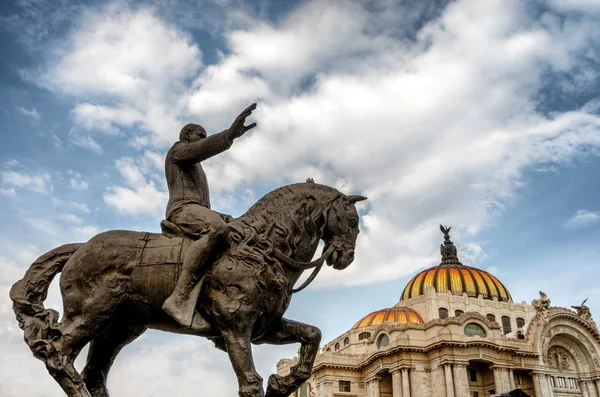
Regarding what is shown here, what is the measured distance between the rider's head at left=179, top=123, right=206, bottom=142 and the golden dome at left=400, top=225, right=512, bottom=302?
7060 cm

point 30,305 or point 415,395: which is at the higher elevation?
point 415,395

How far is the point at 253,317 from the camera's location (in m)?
5.85

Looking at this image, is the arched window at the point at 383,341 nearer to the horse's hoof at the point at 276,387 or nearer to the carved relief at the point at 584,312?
the carved relief at the point at 584,312

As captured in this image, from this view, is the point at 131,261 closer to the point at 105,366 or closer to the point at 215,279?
the point at 215,279

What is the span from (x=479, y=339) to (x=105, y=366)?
181 feet

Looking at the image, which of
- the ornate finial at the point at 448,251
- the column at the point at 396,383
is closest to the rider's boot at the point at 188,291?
the column at the point at 396,383

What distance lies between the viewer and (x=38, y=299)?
621 cm

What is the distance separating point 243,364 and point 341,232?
1.79m

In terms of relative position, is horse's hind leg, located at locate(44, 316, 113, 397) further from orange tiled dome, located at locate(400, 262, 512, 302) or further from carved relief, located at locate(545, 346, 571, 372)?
orange tiled dome, located at locate(400, 262, 512, 302)

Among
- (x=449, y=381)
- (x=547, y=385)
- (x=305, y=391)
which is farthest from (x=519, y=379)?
(x=305, y=391)

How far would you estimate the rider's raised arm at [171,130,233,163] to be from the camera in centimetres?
625

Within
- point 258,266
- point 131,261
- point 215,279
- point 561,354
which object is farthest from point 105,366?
point 561,354

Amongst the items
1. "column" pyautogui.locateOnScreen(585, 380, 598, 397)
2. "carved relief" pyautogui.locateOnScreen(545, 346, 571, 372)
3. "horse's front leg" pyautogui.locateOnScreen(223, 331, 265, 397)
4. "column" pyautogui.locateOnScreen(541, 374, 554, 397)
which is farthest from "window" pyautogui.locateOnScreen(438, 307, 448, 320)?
"horse's front leg" pyautogui.locateOnScreen(223, 331, 265, 397)

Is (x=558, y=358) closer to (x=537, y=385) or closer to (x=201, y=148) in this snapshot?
(x=537, y=385)
